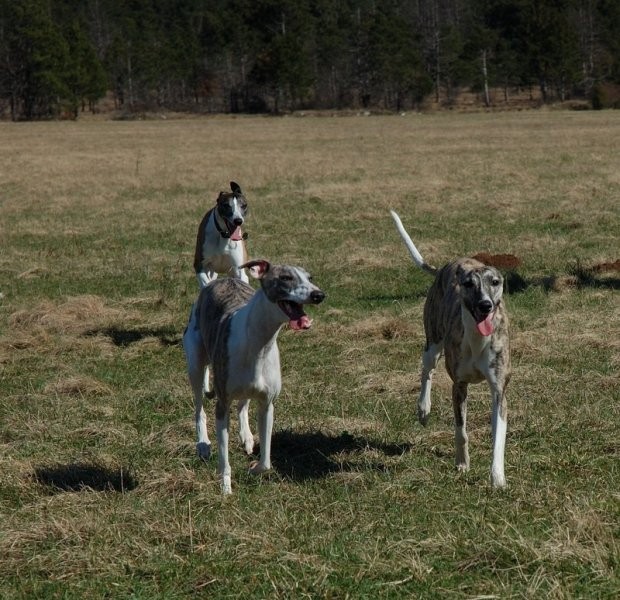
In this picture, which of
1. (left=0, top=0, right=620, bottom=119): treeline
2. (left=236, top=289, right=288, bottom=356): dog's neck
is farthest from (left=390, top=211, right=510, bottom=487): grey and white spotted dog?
(left=0, top=0, right=620, bottom=119): treeline

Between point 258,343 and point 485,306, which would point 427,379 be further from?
point 258,343

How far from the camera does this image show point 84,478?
6.73m

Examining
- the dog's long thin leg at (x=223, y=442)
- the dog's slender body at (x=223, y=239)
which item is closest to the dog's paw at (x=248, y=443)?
the dog's long thin leg at (x=223, y=442)

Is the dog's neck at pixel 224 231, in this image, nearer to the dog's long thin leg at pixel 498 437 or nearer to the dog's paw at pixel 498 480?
the dog's long thin leg at pixel 498 437

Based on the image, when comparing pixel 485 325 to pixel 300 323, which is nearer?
pixel 300 323

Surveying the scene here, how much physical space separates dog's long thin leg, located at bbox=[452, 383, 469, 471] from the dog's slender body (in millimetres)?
4925

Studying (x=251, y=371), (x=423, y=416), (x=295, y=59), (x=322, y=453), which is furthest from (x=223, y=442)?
(x=295, y=59)

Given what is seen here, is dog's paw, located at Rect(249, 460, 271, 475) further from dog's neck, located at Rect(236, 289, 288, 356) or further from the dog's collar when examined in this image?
the dog's collar

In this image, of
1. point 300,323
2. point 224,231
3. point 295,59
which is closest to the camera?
point 300,323

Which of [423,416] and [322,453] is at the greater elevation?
[423,416]

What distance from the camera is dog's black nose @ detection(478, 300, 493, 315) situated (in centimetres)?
616

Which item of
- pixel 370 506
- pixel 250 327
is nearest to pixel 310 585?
pixel 370 506

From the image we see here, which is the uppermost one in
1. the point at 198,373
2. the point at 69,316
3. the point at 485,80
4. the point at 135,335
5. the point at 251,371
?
the point at 485,80

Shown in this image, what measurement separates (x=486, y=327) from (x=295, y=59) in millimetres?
89550
